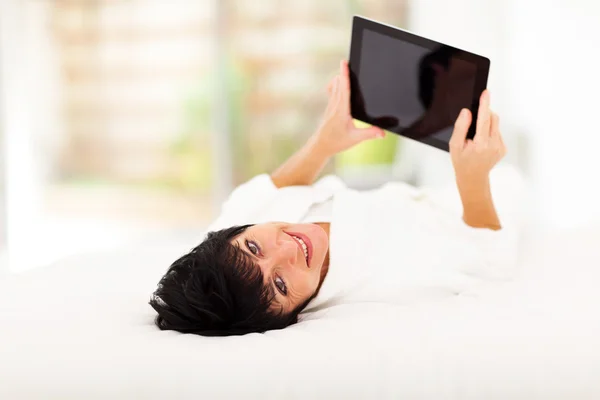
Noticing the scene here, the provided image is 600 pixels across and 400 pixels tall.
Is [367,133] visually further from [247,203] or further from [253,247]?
[253,247]

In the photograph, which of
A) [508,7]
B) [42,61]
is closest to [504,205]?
[508,7]

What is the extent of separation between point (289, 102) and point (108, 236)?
131 cm

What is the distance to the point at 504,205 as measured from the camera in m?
→ 1.74

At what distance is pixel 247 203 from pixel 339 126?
0.97ft

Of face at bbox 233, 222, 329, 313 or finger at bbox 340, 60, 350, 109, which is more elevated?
finger at bbox 340, 60, 350, 109

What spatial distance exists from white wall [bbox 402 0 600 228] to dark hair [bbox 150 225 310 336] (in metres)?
1.49

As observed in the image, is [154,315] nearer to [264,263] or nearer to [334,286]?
[264,263]

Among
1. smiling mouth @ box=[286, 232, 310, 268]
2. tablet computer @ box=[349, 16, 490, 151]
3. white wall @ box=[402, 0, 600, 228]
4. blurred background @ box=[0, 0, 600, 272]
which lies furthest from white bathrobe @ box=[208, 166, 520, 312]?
blurred background @ box=[0, 0, 600, 272]

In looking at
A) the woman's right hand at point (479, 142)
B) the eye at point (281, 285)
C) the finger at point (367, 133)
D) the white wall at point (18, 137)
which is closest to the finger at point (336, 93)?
the finger at point (367, 133)

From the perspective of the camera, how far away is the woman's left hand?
1512mm

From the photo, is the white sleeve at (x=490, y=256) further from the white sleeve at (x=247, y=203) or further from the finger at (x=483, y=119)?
the white sleeve at (x=247, y=203)

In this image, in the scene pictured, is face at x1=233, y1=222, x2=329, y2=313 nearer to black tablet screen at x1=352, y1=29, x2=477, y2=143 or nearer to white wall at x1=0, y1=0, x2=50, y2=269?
black tablet screen at x1=352, y1=29, x2=477, y2=143

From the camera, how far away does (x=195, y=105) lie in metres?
4.09

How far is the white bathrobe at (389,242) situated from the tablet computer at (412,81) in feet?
0.68
